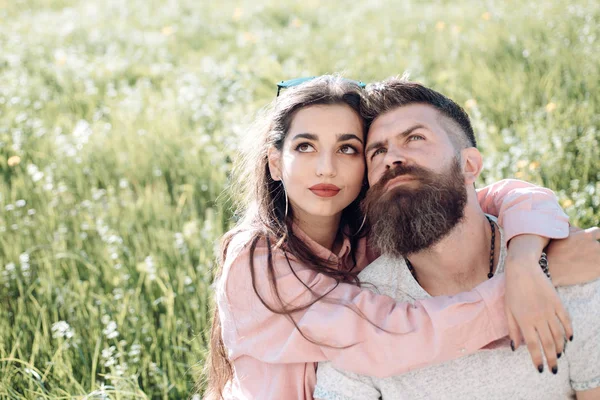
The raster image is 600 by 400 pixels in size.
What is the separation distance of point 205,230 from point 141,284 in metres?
0.59

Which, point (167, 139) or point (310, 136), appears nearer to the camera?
point (310, 136)

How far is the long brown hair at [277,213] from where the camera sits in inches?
113

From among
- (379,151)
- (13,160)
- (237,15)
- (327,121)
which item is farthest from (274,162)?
(237,15)

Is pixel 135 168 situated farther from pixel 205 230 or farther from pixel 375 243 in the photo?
pixel 375 243

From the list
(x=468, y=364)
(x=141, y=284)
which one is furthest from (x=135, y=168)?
(x=468, y=364)

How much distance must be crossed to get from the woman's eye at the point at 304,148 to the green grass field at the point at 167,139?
1162mm

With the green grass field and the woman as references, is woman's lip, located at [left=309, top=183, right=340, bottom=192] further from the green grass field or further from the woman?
the green grass field

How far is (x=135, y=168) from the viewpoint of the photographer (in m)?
5.21

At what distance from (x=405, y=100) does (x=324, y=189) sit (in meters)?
0.52

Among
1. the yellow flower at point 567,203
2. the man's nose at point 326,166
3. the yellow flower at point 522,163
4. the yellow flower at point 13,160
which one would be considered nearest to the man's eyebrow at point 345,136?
the man's nose at point 326,166

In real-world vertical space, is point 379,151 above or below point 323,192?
above

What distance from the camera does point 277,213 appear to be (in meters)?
3.06

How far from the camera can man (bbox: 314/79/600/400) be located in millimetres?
2457

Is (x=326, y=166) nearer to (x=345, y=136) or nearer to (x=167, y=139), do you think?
(x=345, y=136)
